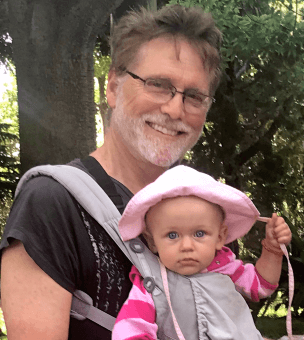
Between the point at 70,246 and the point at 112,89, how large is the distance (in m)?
1.09

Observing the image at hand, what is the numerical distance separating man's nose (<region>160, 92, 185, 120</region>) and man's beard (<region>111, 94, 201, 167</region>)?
0.03 metres

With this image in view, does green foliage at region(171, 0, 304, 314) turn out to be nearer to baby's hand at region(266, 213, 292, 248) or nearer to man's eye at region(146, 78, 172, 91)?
baby's hand at region(266, 213, 292, 248)

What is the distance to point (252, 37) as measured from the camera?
526 cm

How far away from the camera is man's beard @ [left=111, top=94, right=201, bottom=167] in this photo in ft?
7.41

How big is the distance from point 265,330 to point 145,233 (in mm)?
6631

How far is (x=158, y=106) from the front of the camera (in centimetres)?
228

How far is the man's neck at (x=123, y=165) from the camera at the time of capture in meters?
2.24

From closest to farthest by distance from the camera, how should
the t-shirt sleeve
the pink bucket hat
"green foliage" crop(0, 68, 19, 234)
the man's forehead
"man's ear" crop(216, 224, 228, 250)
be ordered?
the t-shirt sleeve
the pink bucket hat
"man's ear" crop(216, 224, 228, 250)
the man's forehead
"green foliage" crop(0, 68, 19, 234)

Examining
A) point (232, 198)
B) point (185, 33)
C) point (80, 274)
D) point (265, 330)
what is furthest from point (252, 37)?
point (265, 330)

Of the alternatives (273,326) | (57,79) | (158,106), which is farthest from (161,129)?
(273,326)

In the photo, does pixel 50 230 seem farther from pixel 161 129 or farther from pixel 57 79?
pixel 57 79

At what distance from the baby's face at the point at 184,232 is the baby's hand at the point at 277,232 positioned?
407 millimetres

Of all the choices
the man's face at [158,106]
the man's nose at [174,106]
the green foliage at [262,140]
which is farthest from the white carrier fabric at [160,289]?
the green foliage at [262,140]

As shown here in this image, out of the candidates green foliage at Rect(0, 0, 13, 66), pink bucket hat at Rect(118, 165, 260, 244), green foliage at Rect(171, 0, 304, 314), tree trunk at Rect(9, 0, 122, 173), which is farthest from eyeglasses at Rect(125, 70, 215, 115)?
green foliage at Rect(171, 0, 304, 314)
